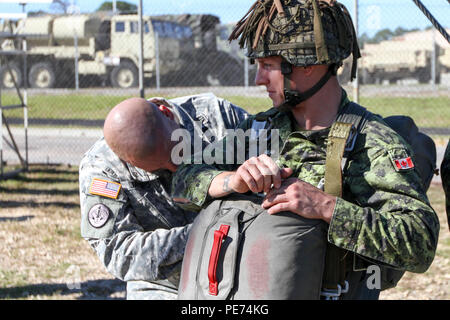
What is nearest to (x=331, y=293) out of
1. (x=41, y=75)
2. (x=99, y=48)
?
(x=99, y=48)

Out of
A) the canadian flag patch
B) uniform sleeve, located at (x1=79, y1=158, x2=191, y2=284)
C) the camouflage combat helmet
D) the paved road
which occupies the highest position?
the camouflage combat helmet

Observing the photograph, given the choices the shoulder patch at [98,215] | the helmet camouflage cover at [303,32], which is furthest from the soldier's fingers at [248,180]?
the shoulder patch at [98,215]

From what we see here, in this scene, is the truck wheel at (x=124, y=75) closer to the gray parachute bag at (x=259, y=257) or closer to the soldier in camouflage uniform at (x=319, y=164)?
the soldier in camouflage uniform at (x=319, y=164)

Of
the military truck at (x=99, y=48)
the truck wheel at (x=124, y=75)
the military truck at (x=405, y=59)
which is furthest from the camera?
the truck wheel at (x=124, y=75)

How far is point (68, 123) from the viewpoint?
48.9 feet

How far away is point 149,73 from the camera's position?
16250mm

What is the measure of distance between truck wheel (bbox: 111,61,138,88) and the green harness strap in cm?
1577

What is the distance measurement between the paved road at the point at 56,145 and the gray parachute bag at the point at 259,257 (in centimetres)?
838

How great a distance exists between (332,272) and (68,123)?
13613 mm

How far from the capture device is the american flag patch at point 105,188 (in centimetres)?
298

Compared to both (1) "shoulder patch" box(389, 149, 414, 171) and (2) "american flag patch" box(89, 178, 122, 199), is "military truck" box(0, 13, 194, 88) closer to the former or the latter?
(2) "american flag patch" box(89, 178, 122, 199)

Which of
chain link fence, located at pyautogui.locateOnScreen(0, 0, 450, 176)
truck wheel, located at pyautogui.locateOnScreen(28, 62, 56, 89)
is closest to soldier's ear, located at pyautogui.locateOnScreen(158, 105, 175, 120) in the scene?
chain link fence, located at pyautogui.locateOnScreen(0, 0, 450, 176)

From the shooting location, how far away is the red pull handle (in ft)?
6.20
